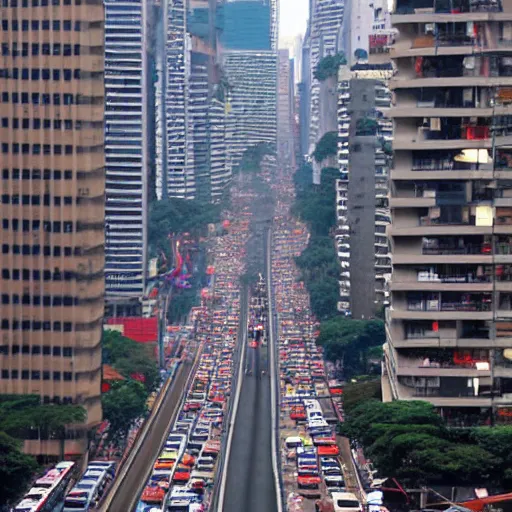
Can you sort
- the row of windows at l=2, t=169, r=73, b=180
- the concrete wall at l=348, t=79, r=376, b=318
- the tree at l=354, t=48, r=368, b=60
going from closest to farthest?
the row of windows at l=2, t=169, r=73, b=180 < the concrete wall at l=348, t=79, r=376, b=318 < the tree at l=354, t=48, r=368, b=60

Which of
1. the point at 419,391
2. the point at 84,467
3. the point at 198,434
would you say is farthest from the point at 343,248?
the point at 419,391

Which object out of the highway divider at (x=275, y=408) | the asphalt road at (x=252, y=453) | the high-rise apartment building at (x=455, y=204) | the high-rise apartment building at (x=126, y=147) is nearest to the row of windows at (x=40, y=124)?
the asphalt road at (x=252, y=453)

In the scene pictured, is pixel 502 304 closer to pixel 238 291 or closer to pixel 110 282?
pixel 110 282

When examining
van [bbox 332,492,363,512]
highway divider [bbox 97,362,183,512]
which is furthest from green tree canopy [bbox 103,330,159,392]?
van [bbox 332,492,363,512]

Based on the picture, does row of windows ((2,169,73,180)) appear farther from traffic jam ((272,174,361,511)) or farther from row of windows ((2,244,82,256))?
traffic jam ((272,174,361,511))

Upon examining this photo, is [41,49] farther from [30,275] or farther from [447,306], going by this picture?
[447,306]
